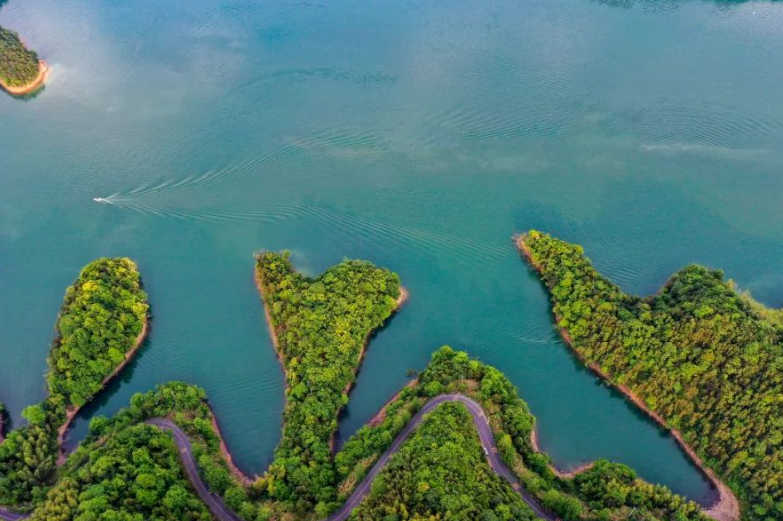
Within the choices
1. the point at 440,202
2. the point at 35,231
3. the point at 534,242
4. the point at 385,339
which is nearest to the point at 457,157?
the point at 440,202

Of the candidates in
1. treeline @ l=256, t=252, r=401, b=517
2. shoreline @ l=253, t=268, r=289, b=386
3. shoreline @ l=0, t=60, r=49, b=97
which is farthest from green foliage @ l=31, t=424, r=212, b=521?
shoreline @ l=0, t=60, r=49, b=97

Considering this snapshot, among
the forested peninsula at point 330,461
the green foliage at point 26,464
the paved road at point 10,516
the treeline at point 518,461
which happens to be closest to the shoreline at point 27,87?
the forested peninsula at point 330,461

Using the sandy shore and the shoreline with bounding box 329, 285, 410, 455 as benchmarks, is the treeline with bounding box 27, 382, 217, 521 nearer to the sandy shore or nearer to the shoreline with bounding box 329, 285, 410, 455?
the sandy shore

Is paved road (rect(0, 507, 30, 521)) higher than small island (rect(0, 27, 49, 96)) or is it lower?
lower

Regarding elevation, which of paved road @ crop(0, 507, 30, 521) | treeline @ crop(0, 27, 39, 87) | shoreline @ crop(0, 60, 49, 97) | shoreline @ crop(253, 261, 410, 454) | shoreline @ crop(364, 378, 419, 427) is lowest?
paved road @ crop(0, 507, 30, 521)

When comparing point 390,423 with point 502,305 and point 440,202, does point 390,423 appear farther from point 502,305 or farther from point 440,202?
point 440,202

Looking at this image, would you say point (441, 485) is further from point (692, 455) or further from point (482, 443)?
point (692, 455)

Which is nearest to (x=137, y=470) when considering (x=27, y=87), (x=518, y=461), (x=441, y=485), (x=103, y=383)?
(x=103, y=383)

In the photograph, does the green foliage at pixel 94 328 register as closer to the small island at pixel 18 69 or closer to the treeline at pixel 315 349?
the treeline at pixel 315 349
